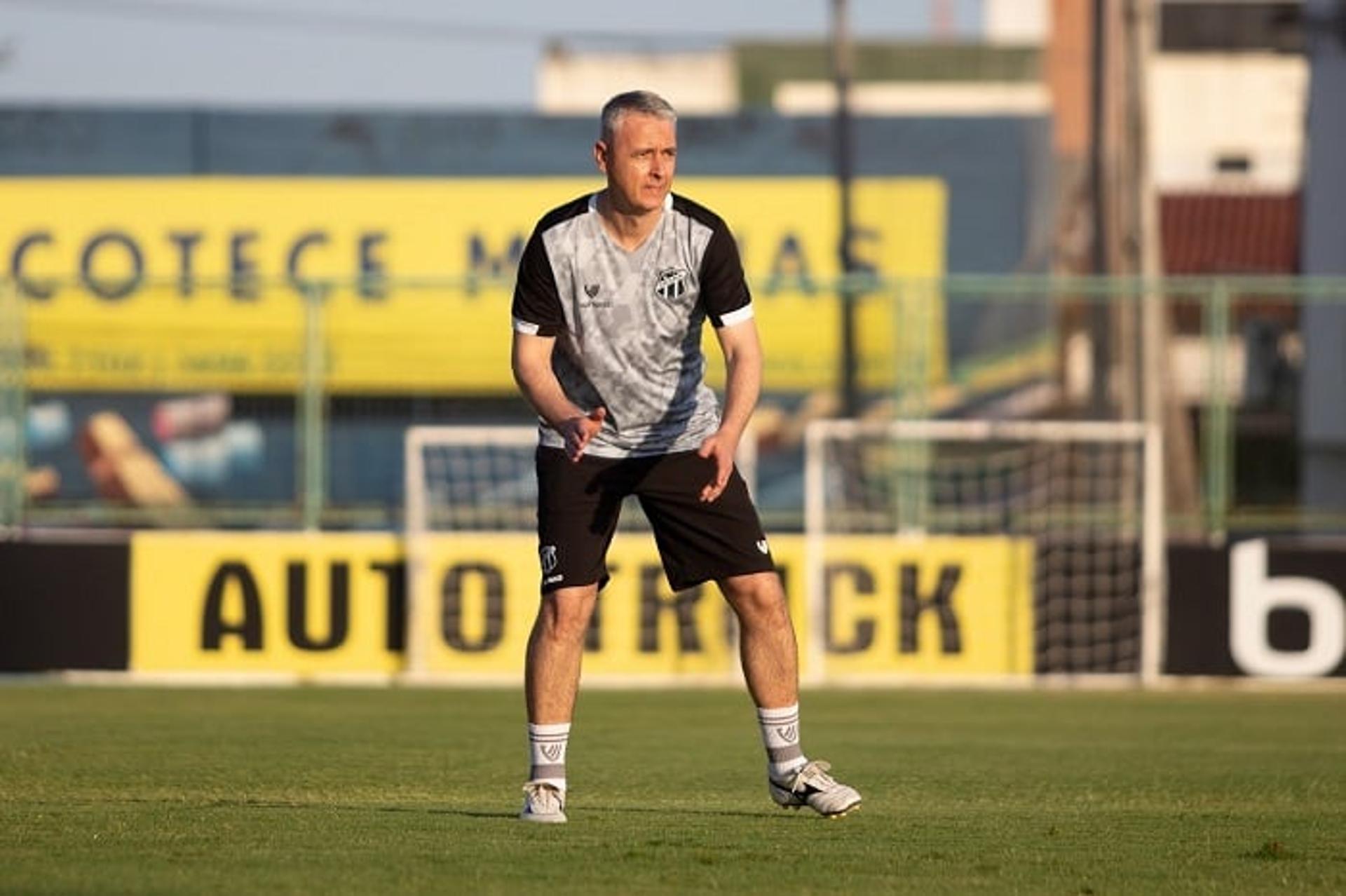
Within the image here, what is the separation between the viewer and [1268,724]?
15.3 m

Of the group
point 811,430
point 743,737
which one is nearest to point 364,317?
point 811,430

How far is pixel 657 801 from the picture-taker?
9938 millimetres

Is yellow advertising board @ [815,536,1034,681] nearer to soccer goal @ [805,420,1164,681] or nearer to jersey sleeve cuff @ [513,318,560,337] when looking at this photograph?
soccer goal @ [805,420,1164,681]

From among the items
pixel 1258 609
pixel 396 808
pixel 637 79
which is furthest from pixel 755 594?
pixel 637 79

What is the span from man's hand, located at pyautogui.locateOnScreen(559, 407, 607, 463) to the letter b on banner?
1091 cm

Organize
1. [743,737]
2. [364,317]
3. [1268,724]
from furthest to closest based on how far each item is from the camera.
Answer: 1. [364,317]
2. [1268,724]
3. [743,737]

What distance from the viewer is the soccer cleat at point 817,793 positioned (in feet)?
29.7

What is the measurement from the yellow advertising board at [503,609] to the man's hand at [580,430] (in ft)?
33.1

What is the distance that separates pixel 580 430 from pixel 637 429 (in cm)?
37

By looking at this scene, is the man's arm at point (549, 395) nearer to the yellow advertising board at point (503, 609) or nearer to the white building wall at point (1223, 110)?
the yellow advertising board at point (503, 609)

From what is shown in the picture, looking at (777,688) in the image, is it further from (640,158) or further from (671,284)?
(640,158)

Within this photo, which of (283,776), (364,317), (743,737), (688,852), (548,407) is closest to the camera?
(688,852)

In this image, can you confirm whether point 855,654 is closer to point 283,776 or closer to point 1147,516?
point 1147,516

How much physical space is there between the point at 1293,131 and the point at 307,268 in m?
37.1
